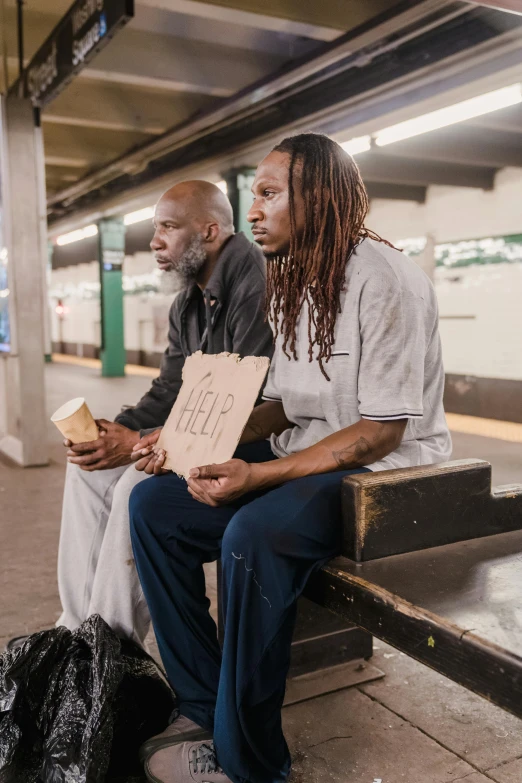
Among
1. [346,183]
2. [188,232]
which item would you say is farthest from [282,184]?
[188,232]

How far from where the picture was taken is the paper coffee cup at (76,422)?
216 centimetres

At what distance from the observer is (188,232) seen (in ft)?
8.89

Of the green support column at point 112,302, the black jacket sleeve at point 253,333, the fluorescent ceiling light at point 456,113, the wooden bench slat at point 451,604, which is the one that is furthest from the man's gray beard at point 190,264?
the green support column at point 112,302

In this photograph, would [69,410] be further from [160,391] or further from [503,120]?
[503,120]

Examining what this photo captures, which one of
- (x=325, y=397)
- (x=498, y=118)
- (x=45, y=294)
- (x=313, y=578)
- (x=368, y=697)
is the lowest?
(x=368, y=697)

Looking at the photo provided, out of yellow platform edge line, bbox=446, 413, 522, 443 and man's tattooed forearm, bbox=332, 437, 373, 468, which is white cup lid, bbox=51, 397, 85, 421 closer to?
man's tattooed forearm, bbox=332, 437, 373, 468

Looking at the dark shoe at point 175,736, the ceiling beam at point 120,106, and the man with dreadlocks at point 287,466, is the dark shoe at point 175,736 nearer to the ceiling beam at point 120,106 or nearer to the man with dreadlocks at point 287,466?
the man with dreadlocks at point 287,466

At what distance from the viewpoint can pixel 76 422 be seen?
7.20 feet

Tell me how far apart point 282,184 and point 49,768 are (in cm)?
158

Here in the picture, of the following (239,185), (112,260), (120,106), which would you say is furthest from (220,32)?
(112,260)

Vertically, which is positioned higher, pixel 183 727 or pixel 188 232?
pixel 188 232

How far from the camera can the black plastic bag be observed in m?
1.67

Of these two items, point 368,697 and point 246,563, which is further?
point 368,697

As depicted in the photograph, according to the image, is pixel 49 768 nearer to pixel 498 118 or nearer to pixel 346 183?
pixel 346 183
